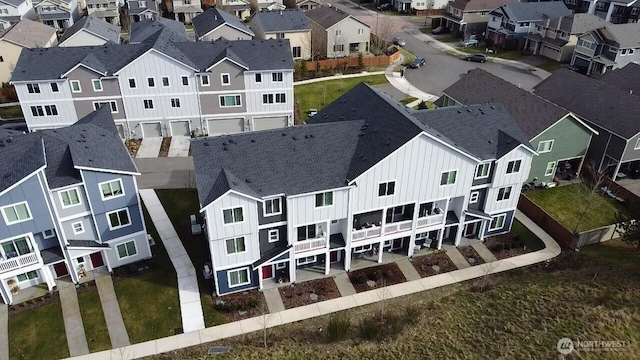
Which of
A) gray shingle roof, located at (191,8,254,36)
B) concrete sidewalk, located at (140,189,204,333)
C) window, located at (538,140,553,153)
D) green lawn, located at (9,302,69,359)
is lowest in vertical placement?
green lawn, located at (9,302,69,359)

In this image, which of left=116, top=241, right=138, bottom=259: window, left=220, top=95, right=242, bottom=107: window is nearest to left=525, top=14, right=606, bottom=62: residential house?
left=220, top=95, right=242, bottom=107: window

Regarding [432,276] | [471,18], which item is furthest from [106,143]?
[471,18]

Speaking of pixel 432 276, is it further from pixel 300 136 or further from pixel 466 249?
pixel 300 136

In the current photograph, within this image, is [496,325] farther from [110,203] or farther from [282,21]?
[282,21]

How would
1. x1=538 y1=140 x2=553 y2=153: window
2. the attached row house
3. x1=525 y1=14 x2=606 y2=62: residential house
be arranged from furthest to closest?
x1=525 y1=14 x2=606 y2=62: residential house
the attached row house
x1=538 y1=140 x2=553 y2=153: window

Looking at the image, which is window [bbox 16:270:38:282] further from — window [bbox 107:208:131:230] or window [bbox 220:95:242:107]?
window [bbox 220:95:242:107]

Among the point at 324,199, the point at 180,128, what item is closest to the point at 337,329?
the point at 324,199
